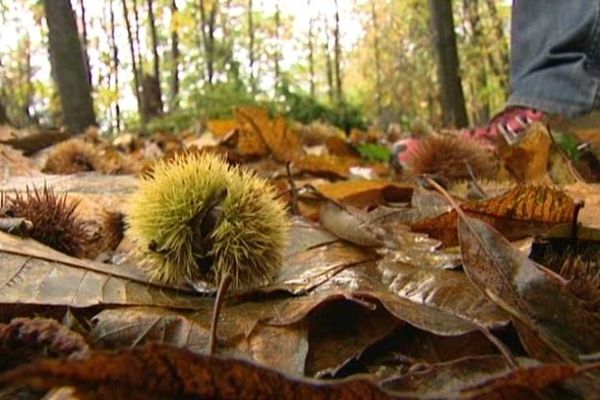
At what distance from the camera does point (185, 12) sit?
15.5 metres

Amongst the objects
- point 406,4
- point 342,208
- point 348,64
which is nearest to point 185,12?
point 406,4

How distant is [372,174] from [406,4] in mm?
16708

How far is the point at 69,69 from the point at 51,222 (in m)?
5.95

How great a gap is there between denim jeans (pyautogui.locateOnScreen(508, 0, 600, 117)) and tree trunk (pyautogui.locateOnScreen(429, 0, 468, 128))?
14.0 ft

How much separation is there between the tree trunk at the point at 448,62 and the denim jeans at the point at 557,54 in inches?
168

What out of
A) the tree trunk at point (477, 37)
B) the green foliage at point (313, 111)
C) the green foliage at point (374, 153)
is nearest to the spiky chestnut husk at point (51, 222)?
the green foliage at point (374, 153)

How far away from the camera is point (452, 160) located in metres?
1.84

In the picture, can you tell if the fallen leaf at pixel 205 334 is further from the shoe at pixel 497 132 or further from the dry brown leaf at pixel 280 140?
the dry brown leaf at pixel 280 140

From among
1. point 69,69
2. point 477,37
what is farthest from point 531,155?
point 477,37

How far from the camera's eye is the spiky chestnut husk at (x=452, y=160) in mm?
1827

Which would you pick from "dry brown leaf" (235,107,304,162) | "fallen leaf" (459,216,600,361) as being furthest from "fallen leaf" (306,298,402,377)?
"dry brown leaf" (235,107,304,162)

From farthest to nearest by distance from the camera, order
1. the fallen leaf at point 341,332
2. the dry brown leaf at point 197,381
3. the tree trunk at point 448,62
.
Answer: the tree trunk at point 448,62 < the fallen leaf at point 341,332 < the dry brown leaf at point 197,381

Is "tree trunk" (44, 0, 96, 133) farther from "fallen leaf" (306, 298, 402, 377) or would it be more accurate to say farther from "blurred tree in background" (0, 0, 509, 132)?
"fallen leaf" (306, 298, 402, 377)

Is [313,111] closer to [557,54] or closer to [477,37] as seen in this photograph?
[557,54]
